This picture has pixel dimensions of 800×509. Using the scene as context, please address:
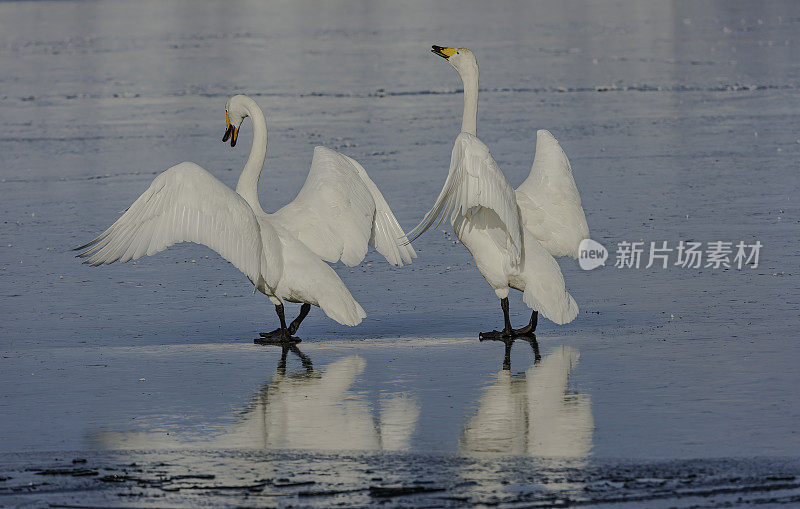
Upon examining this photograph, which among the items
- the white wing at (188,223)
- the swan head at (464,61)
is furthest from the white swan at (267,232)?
the swan head at (464,61)

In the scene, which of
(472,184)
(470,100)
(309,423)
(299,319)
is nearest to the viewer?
(309,423)

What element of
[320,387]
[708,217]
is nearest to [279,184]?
[708,217]

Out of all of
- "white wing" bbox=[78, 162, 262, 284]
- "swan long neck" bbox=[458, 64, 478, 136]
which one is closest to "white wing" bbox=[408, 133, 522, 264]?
"white wing" bbox=[78, 162, 262, 284]

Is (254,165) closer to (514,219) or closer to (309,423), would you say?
(514,219)

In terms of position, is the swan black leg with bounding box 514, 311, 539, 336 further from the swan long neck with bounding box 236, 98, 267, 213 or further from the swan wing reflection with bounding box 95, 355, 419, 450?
the swan long neck with bounding box 236, 98, 267, 213

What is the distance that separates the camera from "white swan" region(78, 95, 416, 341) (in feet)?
26.5

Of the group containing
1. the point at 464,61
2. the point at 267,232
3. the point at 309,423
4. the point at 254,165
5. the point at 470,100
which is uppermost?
the point at 464,61

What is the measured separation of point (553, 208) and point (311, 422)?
3262 mm

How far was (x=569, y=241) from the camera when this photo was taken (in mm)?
8906

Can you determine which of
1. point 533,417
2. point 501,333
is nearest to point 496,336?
point 501,333

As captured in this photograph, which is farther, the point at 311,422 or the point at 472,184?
the point at 472,184

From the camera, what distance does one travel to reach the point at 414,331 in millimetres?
8477

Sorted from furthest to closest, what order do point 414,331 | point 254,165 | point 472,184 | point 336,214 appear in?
point 254,165, point 336,214, point 414,331, point 472,184

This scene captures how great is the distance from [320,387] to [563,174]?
292cm
